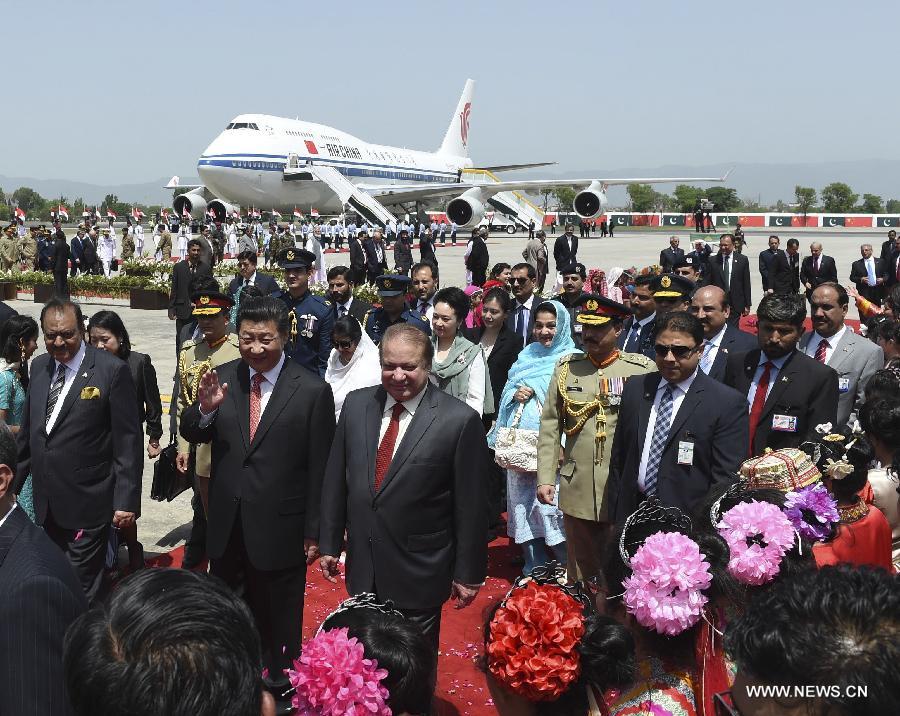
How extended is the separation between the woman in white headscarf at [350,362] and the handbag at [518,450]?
116 centimetres

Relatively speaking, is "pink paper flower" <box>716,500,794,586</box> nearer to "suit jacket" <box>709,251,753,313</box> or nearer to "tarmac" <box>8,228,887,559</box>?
"tarmac" <box>8,228,887,559</box>

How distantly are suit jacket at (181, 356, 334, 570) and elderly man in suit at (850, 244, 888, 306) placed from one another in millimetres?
14517

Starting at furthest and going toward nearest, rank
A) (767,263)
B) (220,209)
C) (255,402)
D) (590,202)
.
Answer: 1. (220,209)
2. (590,202)
3. (767,263)
4. (255,402)

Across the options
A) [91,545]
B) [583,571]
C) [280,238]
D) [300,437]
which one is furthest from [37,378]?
[280,238]

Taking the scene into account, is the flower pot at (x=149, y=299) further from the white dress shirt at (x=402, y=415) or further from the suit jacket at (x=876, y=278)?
the white dress shirt at (x=402, y=415)

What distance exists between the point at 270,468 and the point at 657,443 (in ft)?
6.40

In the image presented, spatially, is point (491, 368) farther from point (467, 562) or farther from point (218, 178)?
point (218, 178)

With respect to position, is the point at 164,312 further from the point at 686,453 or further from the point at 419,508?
the point at 686,453

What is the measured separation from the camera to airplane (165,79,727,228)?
125 ft

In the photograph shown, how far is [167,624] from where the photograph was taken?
64.4 inches

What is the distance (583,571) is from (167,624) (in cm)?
368

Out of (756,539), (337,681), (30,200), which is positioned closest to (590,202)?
(756,539)

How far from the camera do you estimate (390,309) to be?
24.5ft

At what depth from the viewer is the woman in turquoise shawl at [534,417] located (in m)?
5.59
